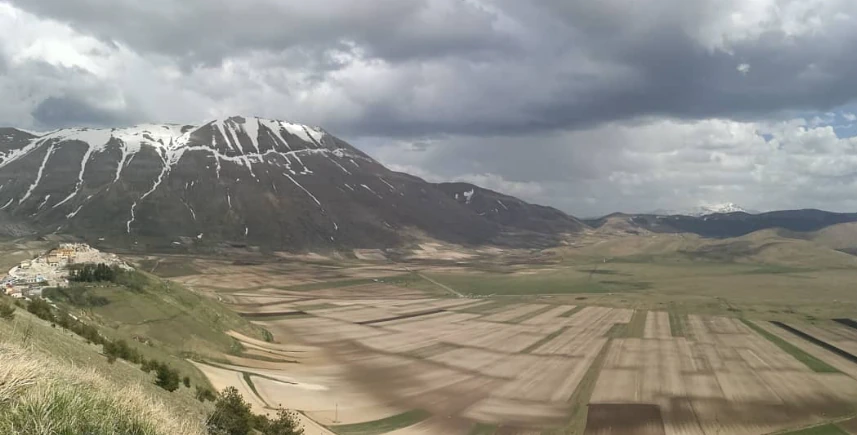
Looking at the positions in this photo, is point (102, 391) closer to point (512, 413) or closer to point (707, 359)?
point (512, 413)

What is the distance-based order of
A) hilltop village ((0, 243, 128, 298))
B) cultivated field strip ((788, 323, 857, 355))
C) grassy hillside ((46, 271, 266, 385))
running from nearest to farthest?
grassy hillside ((46, 271, 266, 385)) → hilltop village ((0, 243, 128, 298)) → cultivated field strip ((788, 323, 857, 355))

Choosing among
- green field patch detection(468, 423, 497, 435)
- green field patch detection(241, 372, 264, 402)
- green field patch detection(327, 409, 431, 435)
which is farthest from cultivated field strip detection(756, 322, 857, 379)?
green field patch detection(241, 372, 264, 402)

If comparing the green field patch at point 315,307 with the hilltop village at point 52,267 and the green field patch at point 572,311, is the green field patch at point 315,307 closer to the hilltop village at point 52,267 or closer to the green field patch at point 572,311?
the hilltop village at point 52,267

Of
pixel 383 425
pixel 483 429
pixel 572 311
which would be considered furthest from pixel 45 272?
pixel 572 311

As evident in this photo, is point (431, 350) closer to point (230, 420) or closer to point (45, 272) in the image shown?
point (45, 272)

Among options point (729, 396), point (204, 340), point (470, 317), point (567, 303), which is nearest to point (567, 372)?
point (729, 396)

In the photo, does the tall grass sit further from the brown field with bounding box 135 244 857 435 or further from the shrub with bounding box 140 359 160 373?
the brown field with bounding box 135 244 857 435

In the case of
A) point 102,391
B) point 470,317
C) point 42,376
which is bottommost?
point 470,317
